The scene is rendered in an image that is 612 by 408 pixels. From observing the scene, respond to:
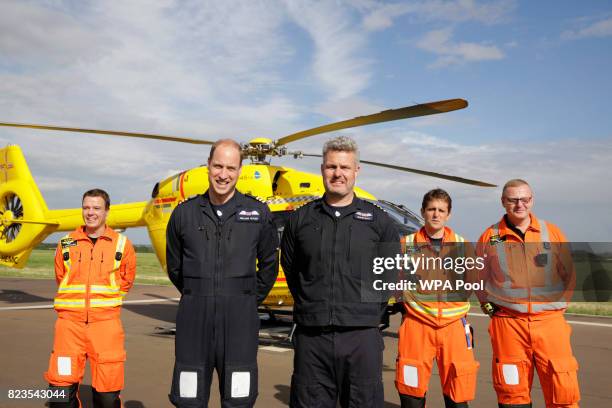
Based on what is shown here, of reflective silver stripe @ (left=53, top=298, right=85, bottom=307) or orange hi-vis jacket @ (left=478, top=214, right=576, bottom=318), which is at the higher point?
orange hi-vis jacket @ (left=478, top=214, right=576, bottom=318)

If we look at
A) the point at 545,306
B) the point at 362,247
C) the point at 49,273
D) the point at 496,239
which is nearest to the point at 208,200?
the point at 362,247

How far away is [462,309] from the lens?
12.8 feet

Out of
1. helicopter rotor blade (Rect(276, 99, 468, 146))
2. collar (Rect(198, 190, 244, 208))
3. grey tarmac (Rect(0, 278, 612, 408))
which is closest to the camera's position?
collar (Rect(198, 190, 244, 208))

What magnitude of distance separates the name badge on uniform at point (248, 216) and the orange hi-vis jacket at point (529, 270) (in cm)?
187

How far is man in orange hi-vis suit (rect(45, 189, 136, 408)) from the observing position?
3.94 meters

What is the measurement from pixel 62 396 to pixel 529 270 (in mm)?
3666

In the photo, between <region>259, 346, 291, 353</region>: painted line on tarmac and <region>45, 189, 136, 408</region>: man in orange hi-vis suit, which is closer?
<region>45, 189, 136, 408</region>: man in orange hi-vis suit

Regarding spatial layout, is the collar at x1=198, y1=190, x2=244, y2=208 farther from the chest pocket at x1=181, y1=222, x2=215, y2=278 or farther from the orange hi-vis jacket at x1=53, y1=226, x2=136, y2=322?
the orange hi-vis jacket at x1=53, y1=226, x2=136, y2=322

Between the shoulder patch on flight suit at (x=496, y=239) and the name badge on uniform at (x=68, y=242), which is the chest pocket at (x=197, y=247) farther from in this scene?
the shoulder patch on flight suit at (x=496, y=239)

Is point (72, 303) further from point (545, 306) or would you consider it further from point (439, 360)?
point (545, 306)

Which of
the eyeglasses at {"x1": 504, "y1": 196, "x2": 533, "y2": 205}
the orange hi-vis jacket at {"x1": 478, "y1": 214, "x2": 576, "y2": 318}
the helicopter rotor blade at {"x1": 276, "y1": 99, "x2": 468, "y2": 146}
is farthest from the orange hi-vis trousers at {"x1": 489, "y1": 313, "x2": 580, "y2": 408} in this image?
the helicopter rotor blade at {"x1": 276, "y1": 99, "x2": 468, "y2": 146}

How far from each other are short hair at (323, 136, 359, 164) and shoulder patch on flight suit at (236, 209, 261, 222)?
593 millimetres

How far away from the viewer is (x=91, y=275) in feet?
13.6

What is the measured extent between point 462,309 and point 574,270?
87cm
